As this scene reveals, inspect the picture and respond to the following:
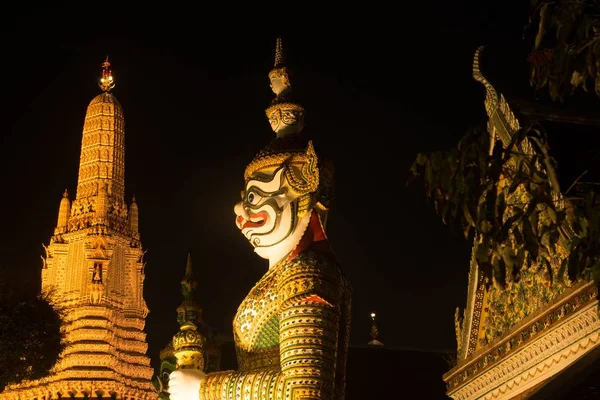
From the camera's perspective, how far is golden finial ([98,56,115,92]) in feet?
122

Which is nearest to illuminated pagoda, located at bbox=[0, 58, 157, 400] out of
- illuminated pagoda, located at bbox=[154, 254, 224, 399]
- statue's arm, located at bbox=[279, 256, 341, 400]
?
illuminated pagoda, located at bbox=[154, 254, 224, 399]

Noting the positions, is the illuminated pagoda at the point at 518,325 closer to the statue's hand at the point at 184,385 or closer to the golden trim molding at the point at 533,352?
the golden trim molding at the point at 533,352

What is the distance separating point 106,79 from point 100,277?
7.30 m

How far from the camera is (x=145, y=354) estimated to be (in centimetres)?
3566

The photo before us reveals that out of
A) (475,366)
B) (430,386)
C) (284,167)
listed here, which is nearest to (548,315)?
(475,366)

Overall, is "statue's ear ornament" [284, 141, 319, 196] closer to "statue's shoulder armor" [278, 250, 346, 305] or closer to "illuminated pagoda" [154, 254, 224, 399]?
"statue's shoulder armor" [278, 250, 346, 305]

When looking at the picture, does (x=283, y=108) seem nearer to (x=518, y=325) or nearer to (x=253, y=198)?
(x=253, y=198)

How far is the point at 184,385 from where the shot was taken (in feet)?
28.2

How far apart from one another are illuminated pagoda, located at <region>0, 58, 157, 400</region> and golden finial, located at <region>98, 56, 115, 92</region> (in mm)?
43

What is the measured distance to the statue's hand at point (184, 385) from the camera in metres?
8.59

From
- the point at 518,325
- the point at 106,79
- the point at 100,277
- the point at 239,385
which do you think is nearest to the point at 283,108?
the point at 239,385

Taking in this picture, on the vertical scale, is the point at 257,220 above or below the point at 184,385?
above

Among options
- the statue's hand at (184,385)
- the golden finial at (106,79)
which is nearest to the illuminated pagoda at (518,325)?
the statue's hand at (184,385)

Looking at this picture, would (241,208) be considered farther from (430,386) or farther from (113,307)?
(113,307)
